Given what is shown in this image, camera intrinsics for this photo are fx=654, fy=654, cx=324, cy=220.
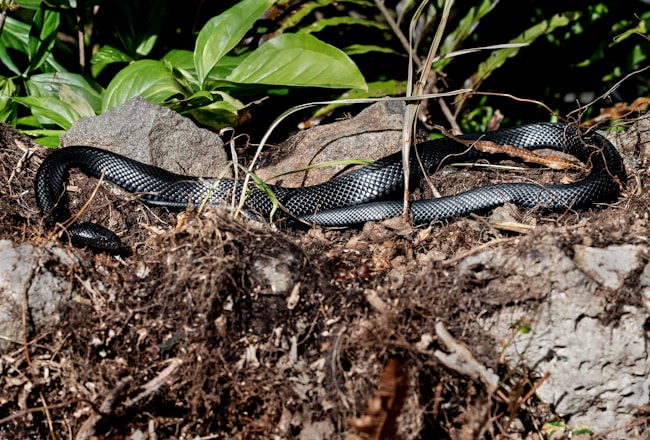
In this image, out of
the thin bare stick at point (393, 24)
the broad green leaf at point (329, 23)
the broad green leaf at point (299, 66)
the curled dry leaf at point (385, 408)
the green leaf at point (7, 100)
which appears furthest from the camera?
the thin bare stick at point (393, 24)

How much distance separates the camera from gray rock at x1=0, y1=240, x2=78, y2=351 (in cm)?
348

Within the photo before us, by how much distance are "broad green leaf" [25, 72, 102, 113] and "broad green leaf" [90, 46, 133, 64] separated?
0.76 ft

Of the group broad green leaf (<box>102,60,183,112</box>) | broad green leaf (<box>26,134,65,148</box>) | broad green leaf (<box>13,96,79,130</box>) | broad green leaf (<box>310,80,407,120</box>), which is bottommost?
broad green leaf (<box>26,134,65,148</box>)

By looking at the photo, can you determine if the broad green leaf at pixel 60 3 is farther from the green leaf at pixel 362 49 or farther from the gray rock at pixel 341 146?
the green leaf at pixel 362 49

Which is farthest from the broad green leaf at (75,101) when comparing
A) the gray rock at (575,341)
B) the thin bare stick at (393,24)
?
the gray rock at (575,341)

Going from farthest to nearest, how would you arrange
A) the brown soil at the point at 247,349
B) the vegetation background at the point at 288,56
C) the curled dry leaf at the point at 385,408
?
the vegetation background at the point at 288,56
the brown soil at the point at 247,349
the curled dry leaf at the point at 385,408

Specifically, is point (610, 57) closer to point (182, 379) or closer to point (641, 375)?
point (641, 375)

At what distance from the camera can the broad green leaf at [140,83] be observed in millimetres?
5879

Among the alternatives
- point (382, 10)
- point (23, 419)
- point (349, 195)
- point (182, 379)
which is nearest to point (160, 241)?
point (182, 379)

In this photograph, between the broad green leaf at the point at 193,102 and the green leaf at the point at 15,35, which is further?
the green leaf at the point at 15,35

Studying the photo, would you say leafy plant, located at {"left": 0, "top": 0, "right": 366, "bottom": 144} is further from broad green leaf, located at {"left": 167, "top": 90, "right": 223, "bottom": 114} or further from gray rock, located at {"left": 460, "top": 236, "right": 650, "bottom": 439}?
gray rock, located at {"left": 460, "top": 236, "right": 650, "bottom": 439}

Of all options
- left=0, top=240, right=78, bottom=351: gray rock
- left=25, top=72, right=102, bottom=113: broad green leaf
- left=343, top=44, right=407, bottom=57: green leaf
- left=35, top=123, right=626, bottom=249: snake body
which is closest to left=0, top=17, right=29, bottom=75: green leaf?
left=25, top=72, right=102, bottom=113: broad green leaf

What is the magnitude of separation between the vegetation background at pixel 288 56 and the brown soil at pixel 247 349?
2.30 metres

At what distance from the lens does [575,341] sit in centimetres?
351
